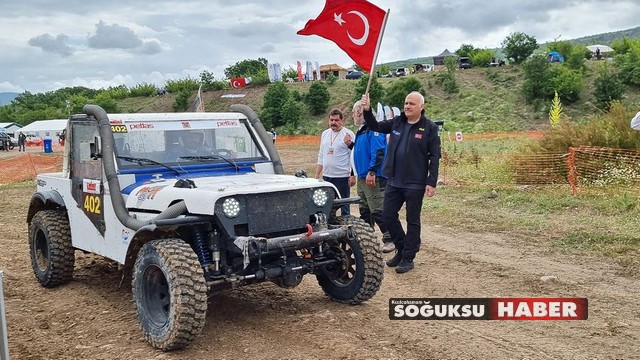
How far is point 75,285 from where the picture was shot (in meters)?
7.24

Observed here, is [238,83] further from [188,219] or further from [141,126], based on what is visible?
[188,219]

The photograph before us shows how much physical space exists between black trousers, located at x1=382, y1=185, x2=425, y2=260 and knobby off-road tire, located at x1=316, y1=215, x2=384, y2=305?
1.25 metres

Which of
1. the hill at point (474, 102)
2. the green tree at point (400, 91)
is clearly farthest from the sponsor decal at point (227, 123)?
the green tree at point (400, 91)

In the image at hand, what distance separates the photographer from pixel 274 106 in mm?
60875

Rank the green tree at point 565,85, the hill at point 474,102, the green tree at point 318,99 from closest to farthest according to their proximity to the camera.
Result: 1. the hill at point 474,102
2. the green tree at point 565,85
3. the green tree at point 318,99

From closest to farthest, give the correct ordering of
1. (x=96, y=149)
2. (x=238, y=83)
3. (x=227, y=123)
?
(x=96, y=149), (x=227, y=123), (x=238, y=83)

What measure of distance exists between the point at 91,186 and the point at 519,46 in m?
67.8

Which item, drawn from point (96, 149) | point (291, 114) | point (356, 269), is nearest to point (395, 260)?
point (356, 269)

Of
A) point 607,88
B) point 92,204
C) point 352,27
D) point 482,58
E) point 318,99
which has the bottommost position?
point 92,204

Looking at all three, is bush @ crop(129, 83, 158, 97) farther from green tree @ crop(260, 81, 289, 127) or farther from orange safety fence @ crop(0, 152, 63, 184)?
orange safety fence @ crop(0, 152, 63, 184)

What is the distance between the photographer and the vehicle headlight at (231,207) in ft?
16.5

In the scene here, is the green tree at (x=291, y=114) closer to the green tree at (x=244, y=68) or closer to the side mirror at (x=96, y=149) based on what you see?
the green tree at (x=244, y=68)

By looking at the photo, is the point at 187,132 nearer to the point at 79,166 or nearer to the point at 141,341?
the point at 79,166

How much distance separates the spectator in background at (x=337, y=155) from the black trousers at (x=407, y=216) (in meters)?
1.08
